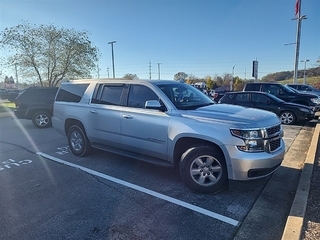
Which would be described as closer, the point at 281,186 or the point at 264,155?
the point at 264,155

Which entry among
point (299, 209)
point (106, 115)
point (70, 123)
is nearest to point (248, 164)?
point (299, 209)

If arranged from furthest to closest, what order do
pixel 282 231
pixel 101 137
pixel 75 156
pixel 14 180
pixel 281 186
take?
pixel 75 156 → pixel 101 137 → pixel 14 180 → pixel 281 186 → pixel 282 231

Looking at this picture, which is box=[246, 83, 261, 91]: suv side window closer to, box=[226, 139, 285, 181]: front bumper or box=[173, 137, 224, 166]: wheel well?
box=[173, 137, 224, 166]: wheel well

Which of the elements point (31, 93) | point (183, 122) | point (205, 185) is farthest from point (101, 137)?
point (31, 93)

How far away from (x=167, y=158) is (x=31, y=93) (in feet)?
28.1

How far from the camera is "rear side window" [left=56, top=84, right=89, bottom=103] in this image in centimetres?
560

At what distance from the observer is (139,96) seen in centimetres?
453

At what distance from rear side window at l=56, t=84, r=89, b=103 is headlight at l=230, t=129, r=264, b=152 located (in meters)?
3.75

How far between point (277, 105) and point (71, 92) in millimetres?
8287

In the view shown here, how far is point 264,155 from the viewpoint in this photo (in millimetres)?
3357

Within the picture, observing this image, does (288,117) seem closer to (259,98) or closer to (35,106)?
(259,98)

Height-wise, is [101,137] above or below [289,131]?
above

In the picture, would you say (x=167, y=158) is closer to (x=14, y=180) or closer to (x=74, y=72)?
A: (x=14, y=180)

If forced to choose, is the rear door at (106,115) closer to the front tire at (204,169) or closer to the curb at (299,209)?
the front tire at (204,169)
